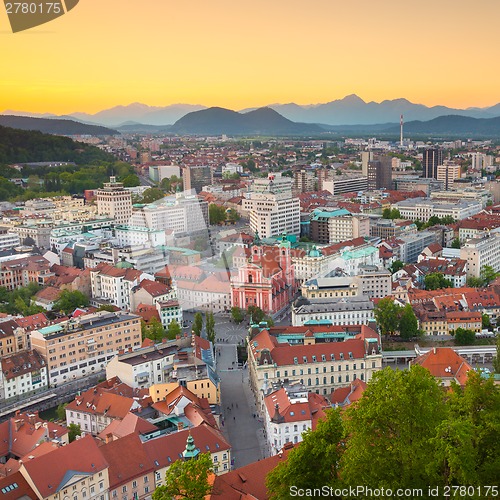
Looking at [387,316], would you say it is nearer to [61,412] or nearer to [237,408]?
[237,408]

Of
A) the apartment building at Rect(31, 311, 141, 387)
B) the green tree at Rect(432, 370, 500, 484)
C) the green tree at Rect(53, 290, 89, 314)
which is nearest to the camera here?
the green tree at Rect(432, 370, 500, 484)

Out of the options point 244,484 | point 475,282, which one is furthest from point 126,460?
point 475,282

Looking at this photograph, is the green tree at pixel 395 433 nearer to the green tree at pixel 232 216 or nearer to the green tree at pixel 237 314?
the green tree at pixel 237 314

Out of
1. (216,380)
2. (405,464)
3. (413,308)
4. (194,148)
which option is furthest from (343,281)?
(194,148)

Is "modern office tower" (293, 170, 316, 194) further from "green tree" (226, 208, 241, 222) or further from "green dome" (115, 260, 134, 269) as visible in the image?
"green dome" (115, 260, 134, 269)

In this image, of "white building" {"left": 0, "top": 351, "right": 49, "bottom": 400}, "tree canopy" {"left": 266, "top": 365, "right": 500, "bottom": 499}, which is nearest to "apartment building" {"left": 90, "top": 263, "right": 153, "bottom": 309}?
"white building" {"left": 0, "top": 351, "right": 49, "bottom": 400}
